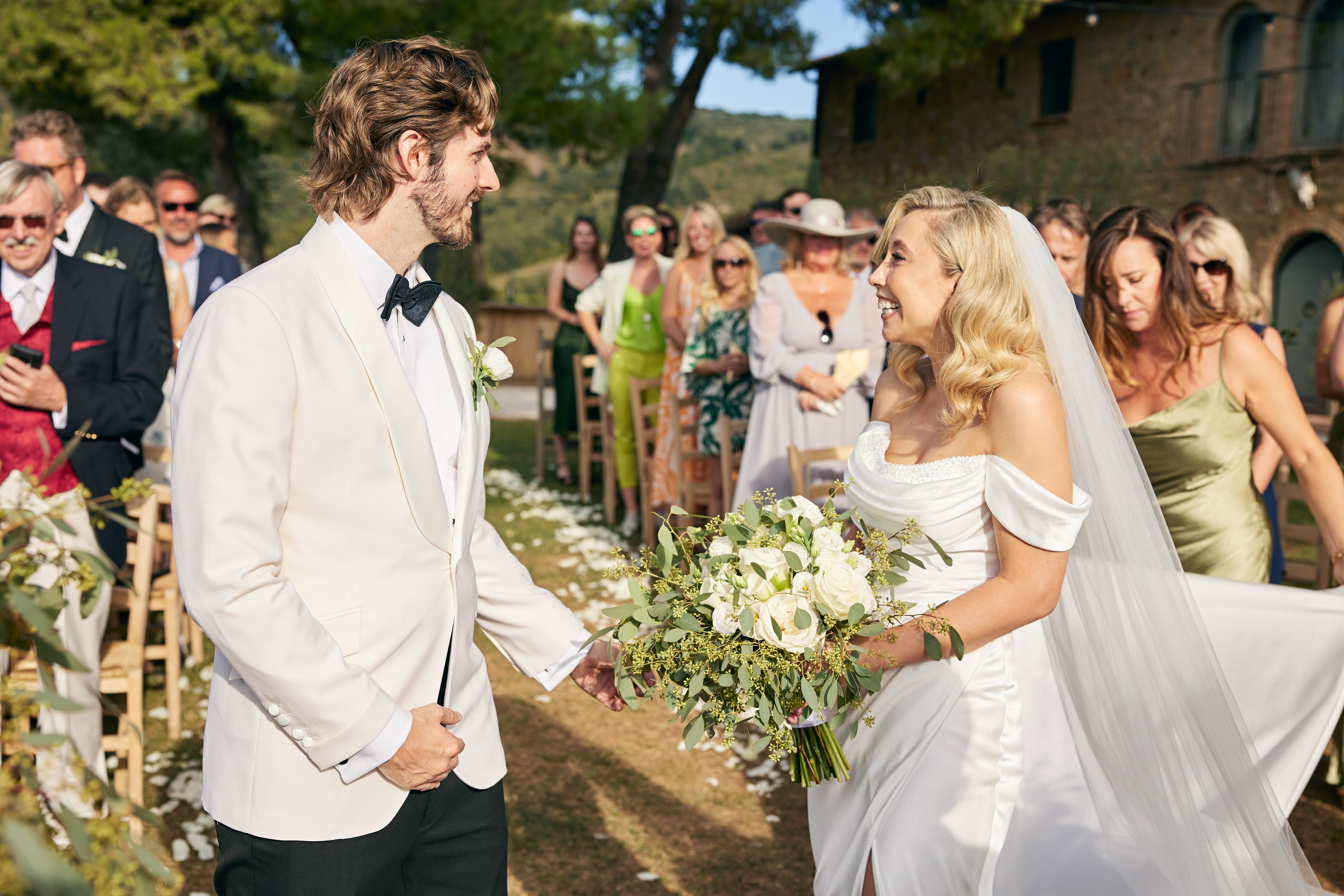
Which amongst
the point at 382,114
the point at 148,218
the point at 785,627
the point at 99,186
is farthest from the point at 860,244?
the point at 382,114

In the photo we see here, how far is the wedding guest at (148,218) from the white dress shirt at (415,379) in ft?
15.6

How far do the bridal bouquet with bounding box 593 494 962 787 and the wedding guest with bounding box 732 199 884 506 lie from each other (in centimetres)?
394

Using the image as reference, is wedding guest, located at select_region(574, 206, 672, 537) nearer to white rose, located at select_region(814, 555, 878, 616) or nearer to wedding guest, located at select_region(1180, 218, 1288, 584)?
wedding guest, located at select_region(1180, 218, 1288, 584)

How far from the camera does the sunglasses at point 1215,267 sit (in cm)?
417

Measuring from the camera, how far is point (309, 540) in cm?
183

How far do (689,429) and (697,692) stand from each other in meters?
5.37

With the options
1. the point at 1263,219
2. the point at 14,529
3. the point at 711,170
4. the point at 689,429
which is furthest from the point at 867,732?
the point at 711,170

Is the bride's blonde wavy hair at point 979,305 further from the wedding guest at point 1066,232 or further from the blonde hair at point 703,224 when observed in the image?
the blonde hair at point 703,224

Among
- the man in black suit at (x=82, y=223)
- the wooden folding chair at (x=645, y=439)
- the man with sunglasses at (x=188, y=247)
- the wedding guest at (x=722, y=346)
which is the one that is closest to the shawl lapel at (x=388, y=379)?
the man in black suit at (x=82, y=223)

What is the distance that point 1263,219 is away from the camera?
18.8 meters

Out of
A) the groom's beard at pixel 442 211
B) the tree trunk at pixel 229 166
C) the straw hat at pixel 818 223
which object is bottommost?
the groom's beard at pixel 442 211

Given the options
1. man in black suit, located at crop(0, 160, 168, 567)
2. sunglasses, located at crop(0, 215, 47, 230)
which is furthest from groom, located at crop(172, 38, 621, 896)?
sunglasses, located at crop(0, 215, 47, 230)

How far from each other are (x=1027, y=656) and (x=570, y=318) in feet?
26.7

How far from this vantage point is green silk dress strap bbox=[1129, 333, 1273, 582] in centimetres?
370
